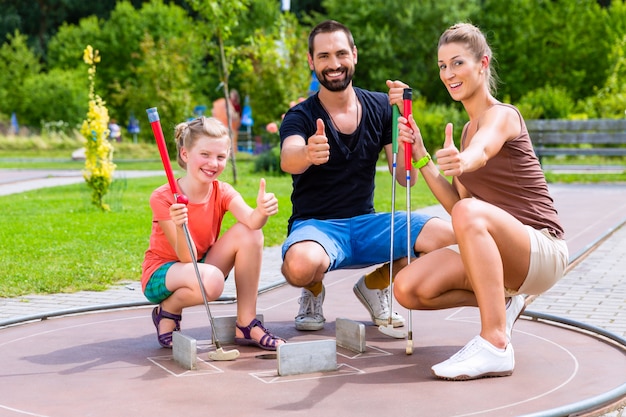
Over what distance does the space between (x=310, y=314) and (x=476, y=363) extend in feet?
4.34

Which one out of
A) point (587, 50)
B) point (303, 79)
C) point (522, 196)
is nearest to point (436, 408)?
point (522, 196)

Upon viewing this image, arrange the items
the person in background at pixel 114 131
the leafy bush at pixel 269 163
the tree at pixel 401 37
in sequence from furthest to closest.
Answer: the tree at pixel 401 37
the leafy bush at pixel 269 163
the person in background at pixel 114 131

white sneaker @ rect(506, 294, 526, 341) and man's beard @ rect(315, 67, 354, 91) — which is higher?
man's beard @ rect(315, 67, 354, 91)

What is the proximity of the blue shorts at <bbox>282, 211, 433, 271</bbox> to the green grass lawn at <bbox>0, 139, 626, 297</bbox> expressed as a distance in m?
2.20

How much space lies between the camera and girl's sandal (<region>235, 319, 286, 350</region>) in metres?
4.57

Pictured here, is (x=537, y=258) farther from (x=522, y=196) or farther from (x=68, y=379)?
(x=68, y=379)

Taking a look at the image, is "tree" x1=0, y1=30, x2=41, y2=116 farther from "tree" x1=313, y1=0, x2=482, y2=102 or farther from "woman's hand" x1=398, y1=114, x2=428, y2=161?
"woman's hand" x1=398, y1=114, x2=428, y2=161

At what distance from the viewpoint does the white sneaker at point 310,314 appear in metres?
5.02

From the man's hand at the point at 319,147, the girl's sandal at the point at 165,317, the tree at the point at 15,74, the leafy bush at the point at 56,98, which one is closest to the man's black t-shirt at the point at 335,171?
the man's hand at the point at 319,147

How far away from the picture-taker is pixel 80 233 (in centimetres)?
933

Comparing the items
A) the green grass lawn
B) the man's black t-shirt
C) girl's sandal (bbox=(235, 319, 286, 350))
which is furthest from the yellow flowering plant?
girl's sandal (bbox=(235, 319, 286, 350))

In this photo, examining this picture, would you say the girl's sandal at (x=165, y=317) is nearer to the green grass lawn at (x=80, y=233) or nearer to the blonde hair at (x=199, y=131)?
the blonde hair at (x=199, y=131)

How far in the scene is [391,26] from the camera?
3459 cm

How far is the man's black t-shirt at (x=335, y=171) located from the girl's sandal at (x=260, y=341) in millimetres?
736
